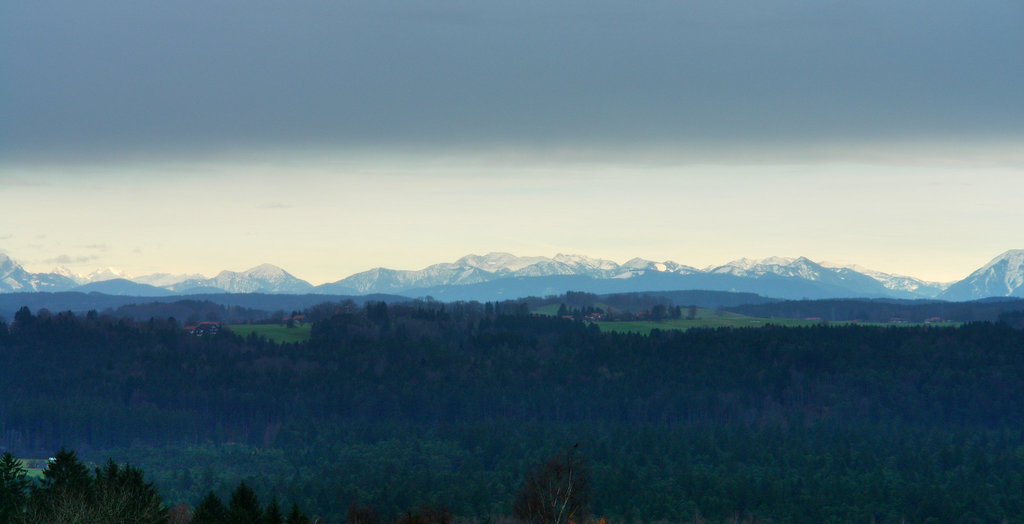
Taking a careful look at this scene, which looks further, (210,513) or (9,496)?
(210,513)

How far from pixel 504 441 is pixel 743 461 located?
39.3 m

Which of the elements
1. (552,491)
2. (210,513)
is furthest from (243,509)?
(552,491)

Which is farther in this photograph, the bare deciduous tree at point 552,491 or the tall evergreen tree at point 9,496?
the bare deciduous tree at point 552,491

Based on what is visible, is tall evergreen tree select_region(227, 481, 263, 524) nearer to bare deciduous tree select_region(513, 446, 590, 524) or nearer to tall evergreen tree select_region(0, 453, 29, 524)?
tall evergreen tree select_region(0, 453, 29, 524)

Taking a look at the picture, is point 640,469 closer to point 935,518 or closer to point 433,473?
point 433,473

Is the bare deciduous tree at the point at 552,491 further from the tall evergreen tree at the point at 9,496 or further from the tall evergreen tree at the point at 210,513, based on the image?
the tall evergreen tree at the point at 9,496

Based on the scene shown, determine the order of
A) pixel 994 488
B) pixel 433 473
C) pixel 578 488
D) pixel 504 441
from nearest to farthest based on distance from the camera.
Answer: pixel 578 488, pixel 994 488, pixel 433 473, pixel 504 441

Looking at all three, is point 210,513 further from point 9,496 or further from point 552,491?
point 552,491

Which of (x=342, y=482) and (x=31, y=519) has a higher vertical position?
(x=31, y=519)

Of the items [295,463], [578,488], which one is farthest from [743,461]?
[578,488]

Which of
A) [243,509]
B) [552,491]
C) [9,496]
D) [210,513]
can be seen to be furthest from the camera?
[552,491]

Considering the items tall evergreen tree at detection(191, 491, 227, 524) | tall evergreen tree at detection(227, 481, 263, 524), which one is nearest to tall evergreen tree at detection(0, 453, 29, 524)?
tall evergreen tree at detection(191, 491, 227, 524)

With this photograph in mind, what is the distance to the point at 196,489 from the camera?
16412 cm

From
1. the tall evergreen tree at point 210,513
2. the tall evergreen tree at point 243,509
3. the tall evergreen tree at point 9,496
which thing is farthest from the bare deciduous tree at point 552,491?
the tall evergreen tree at point 9,496
